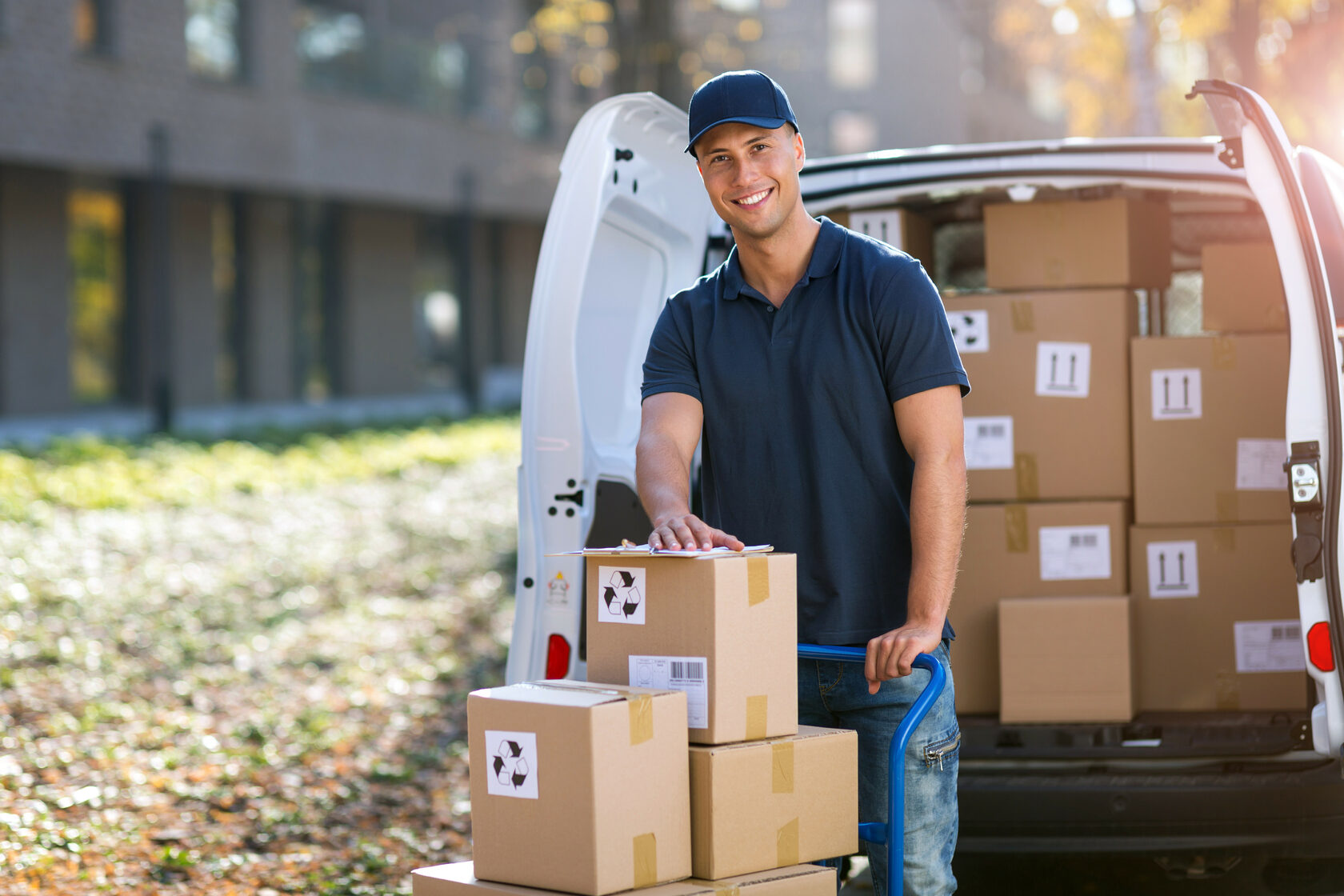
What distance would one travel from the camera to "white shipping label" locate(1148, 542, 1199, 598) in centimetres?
453

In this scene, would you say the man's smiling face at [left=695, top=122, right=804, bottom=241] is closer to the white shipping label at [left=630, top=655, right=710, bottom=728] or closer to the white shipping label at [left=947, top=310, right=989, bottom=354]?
the white shipping label at [left=630, top=655, right=710, bottom=728]

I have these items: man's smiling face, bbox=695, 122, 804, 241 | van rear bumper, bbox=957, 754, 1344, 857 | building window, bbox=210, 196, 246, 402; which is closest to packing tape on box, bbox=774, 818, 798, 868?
man's smiling face, bbox=695, 122, 804, 241

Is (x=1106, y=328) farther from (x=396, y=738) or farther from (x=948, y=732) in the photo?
(x=396, y=738)

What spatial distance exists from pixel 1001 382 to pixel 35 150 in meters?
15.0

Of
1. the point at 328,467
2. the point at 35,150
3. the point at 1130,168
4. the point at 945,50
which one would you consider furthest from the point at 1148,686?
the point at 945,50

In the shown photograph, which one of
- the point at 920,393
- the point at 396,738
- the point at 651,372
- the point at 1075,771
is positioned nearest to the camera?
the point at 920,393

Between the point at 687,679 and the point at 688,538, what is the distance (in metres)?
0.25

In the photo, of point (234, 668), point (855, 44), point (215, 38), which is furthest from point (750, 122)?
point (855, 44)

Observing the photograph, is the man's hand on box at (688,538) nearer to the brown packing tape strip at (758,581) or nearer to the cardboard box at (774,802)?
the brown packing tape strip at (758,581)

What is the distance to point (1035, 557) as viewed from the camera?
4574mm

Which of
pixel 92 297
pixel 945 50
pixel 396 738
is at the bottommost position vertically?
pixel 396 738

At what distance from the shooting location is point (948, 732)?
2.92 metres

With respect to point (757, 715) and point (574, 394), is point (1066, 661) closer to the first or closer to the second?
point (574, 394)

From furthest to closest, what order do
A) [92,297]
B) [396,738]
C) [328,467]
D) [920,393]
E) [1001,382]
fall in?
[92,297] → [328,467] → [396,738] → [1001,382] → [920,393]
